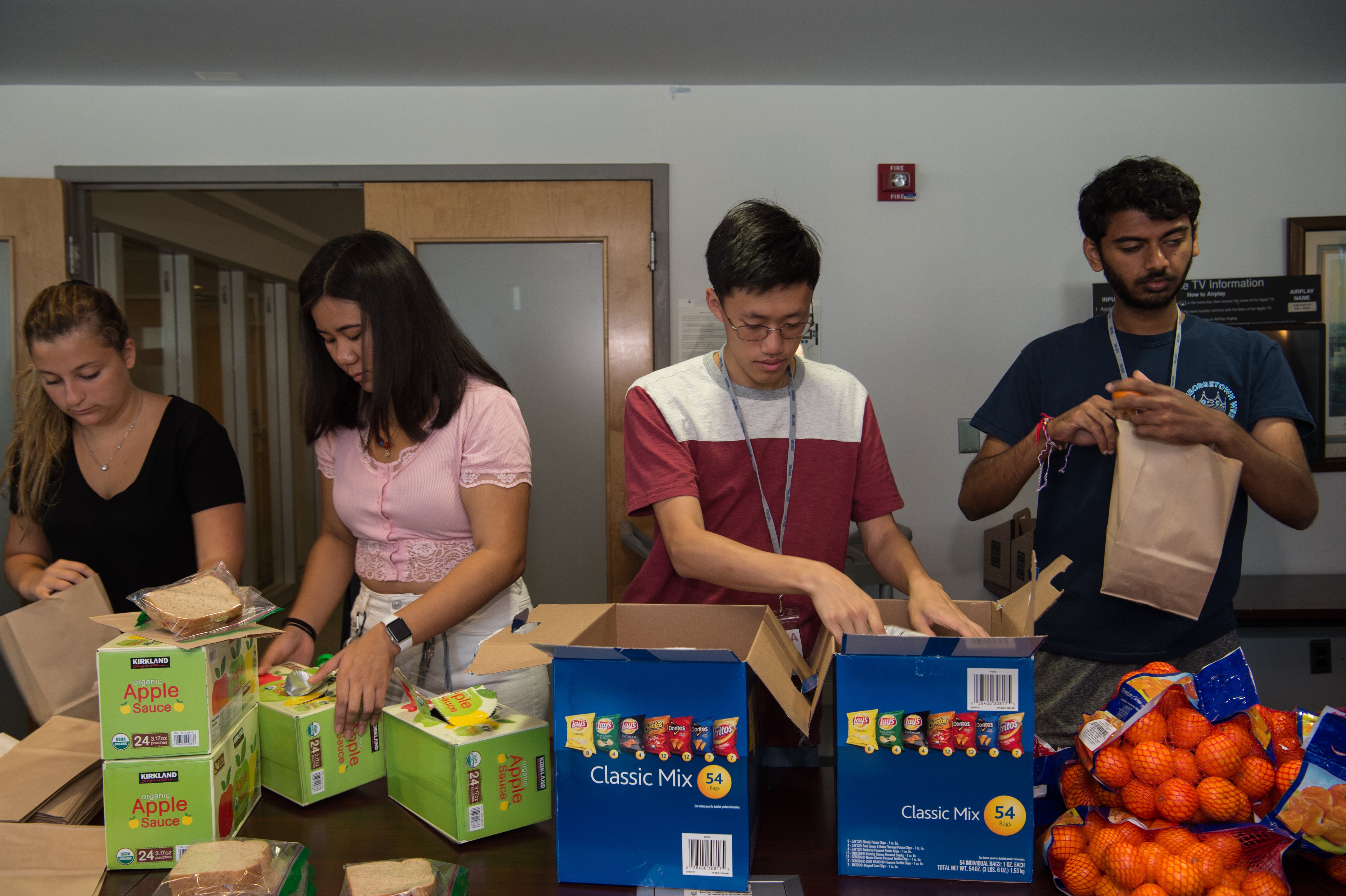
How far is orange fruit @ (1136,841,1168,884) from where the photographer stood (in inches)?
33.0

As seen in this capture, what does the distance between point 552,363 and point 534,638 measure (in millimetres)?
2474

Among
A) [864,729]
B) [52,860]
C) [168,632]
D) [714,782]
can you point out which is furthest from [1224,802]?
[52,860]

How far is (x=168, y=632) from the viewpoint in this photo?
3.43ft

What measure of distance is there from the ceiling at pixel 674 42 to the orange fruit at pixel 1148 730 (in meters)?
2.33

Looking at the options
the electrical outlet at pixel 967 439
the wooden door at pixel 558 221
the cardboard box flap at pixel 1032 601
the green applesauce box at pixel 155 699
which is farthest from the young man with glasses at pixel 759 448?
the electrical outlet at pixel 967 439

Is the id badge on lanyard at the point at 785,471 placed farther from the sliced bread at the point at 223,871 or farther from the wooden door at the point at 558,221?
the wooden door at the point at 558,221

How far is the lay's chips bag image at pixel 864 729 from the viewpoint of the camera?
0.91m

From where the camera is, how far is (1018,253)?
3256mm

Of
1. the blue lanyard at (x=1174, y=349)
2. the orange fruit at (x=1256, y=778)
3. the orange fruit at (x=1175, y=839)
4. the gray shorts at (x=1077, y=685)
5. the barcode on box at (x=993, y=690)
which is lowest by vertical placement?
the gray shorts at (x=1077, y=685)

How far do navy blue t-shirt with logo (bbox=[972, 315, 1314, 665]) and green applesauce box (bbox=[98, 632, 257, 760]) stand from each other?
1.50 metres

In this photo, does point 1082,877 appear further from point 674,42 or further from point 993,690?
point 674,42

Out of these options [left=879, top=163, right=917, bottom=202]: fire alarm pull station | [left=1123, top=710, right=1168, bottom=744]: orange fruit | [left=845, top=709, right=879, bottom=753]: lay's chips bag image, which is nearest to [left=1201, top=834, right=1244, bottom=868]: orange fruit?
[left=1123, top=710, right=1168, bottom=744]: orange fruit

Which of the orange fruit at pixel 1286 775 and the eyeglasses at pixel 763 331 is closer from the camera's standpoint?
the orange fruit at pixel 1286 775

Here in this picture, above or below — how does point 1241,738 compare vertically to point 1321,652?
above
